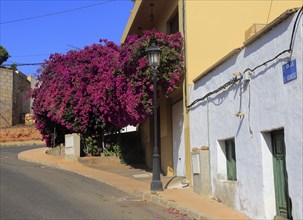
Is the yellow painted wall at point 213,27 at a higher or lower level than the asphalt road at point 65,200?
higher

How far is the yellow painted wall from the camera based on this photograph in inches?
589

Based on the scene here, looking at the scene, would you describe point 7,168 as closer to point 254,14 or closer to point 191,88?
point 191,88

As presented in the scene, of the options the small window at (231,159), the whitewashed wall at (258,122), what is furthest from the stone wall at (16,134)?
the small window at (231,159)

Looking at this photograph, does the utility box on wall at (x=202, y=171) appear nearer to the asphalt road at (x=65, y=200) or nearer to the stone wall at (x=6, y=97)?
the asphalt road at (x=65, y=200)

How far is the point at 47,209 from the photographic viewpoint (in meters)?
10.4

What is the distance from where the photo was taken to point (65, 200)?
1173cm

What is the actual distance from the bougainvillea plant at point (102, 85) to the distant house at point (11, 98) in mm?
17945

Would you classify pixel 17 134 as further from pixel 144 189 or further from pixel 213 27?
pixel 213 27

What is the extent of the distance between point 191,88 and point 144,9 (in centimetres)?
641

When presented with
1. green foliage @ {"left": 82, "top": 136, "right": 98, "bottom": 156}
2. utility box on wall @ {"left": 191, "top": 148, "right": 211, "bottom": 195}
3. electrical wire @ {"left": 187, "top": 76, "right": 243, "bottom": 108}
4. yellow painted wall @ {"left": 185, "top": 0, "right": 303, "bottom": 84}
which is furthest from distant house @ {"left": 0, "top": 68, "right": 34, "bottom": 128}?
utility box on wall @ {"left": 191, "top": 148, "right": 211, "bottom": 195}

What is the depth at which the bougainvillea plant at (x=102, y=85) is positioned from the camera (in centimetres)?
1596

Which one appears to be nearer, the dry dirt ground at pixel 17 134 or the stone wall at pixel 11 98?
the dry dirt ground at pixel 17 134

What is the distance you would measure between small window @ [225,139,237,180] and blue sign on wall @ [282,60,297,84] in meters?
3.29

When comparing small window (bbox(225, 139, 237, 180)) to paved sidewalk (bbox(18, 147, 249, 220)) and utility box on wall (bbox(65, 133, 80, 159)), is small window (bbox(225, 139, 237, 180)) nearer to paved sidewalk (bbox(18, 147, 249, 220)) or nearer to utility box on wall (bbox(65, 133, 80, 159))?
paved sidewalk (bbox(18, 147, 249, 220))
